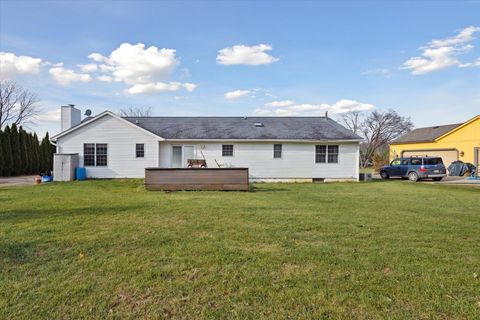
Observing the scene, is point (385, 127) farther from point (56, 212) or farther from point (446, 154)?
point (56, 212)

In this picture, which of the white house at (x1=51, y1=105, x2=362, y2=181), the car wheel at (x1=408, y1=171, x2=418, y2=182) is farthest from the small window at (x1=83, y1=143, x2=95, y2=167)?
the car wheel at (x1=408, y1=171, x2=418, y2=182)

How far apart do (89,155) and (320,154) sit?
1375 centimetres

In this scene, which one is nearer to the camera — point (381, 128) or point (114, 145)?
point (114, 145)

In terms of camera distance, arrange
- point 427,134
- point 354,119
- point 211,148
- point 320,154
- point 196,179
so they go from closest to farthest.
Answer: point 196,179 < point 211,148 < point 320,154 < point 427,134 < point 354,119

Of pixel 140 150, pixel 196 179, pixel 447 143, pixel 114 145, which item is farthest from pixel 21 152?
pixel 447 143

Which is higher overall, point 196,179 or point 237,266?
point 196,179

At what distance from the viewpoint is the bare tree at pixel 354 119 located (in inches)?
2017

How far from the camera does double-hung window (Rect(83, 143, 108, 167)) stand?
18047 millimetres

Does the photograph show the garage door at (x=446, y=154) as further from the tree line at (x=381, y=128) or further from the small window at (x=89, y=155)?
the small window at (x=89, y=155)

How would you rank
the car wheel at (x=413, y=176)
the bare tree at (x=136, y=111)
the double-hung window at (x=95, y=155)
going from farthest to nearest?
1. the bare tree at (x=136, y=111)
2. the car wheel at (x=413, y=176)
3. the double-hung window at (x=95, y=155)

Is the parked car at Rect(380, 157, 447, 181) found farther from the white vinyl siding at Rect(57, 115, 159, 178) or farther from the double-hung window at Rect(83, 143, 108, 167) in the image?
the double-hung window at Rect(83, 143, 108, 167)

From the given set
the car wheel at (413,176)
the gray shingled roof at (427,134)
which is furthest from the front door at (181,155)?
the gray shingled roof at (427,134)

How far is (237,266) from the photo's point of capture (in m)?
4.04

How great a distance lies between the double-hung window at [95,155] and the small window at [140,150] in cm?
171
